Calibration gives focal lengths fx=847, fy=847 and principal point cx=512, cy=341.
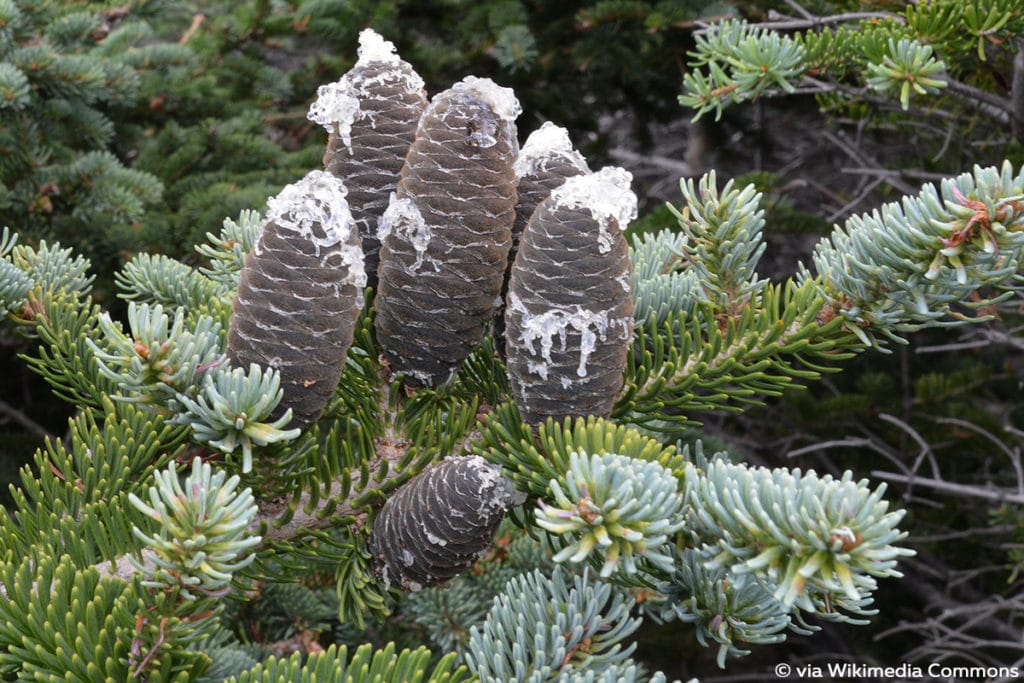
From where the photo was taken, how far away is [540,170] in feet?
2.75

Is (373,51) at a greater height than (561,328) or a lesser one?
greater

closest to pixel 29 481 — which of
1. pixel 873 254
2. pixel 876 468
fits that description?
pixel 873 254

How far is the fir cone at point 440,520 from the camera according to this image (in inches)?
27.5

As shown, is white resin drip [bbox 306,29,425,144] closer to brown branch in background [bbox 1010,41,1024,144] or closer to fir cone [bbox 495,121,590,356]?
fir cone [bbox 495,121,590,356]

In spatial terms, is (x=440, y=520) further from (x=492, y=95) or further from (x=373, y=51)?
(x=373, y=51)

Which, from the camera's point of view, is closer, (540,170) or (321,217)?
(321,217)

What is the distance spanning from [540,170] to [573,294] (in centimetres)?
18

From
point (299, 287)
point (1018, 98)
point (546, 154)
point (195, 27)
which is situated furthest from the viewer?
point (195, 27)

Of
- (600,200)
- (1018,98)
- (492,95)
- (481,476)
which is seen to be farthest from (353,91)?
(1018,98)

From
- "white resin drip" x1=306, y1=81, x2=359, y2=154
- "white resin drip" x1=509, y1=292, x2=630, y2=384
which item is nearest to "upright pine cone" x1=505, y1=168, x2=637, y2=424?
"white resin drip" x1=509, y1=292, x2=630, y2=384

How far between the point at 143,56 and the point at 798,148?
7.63 feet

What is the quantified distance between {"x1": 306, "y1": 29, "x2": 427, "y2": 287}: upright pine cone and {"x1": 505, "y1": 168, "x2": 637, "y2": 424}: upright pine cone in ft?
0.62

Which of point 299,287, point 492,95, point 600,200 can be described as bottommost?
point 299,287

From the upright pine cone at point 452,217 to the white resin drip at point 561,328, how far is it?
6cm
